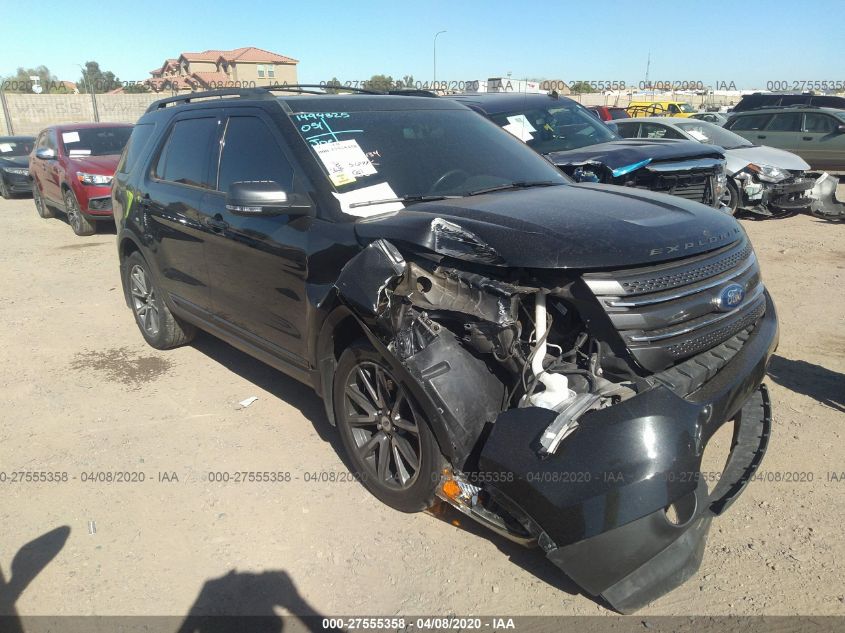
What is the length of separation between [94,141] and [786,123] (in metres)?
14.3

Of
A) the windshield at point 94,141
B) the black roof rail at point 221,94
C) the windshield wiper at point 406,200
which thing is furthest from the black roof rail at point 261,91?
the windshield at point 94,141

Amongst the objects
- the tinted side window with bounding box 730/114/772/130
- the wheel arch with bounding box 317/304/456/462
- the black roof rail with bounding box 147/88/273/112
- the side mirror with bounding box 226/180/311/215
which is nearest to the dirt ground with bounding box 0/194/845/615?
the wheel arch with bounding box 317/304/456/462

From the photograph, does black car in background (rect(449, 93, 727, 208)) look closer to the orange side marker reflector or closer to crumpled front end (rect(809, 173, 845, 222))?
→ crumpled front end (rect(809, 173, 845, 222))

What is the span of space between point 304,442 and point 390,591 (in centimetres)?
140

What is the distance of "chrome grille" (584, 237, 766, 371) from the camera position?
2.56 metres

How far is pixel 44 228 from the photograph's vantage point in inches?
479

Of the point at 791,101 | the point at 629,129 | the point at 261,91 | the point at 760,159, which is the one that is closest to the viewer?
the point at 261,91

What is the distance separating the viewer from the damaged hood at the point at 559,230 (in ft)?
8.55

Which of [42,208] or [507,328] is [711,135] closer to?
[507,328]

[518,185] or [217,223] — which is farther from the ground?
[518,185]

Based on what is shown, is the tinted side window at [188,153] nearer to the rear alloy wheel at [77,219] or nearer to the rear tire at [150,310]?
the rear tire at [150,310]

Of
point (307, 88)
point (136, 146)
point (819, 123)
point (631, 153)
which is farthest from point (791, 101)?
point (136, 146)

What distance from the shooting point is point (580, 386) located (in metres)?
2.58

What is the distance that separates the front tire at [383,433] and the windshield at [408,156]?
799mm
